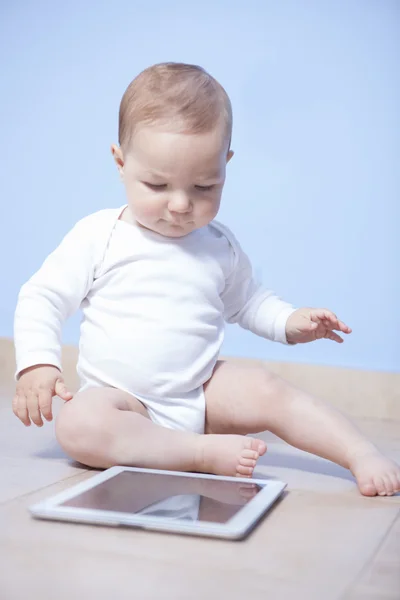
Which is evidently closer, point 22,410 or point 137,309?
point 22,410

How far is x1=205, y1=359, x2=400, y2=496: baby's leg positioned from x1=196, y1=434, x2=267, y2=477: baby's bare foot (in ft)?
0.36

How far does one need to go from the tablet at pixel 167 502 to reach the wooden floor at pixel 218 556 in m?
0.01

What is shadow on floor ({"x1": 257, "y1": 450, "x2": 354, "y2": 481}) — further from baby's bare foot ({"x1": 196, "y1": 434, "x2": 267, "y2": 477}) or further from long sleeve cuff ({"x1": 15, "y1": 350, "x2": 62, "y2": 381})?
long sleeve cuff ({"x1": 15, "y1": 350, "x2": 62, "y2": 381})

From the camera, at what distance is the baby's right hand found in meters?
0.99

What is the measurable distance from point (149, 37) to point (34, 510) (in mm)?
1359

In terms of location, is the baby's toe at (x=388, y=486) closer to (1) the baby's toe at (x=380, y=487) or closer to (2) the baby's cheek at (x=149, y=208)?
(1) the baby's toe at (x=380, y=487)

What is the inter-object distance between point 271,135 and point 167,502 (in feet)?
3.64

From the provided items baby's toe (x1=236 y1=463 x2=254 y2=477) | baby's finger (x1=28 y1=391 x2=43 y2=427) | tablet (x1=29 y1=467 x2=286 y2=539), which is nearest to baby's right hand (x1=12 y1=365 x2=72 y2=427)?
baby's finger (x1=28 y1=391 x2=43 y2=427)

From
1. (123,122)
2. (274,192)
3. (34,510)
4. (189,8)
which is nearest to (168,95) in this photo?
(123,122)

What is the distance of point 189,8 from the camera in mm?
1865

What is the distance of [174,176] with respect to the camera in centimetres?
107

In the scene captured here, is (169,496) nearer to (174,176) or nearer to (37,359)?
(37,359)

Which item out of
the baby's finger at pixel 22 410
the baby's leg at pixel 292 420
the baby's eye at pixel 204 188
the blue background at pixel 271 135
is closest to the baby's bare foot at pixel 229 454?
the baby's leg at pixel 292 420

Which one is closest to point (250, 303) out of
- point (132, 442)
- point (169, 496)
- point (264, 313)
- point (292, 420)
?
point (264, 313)
